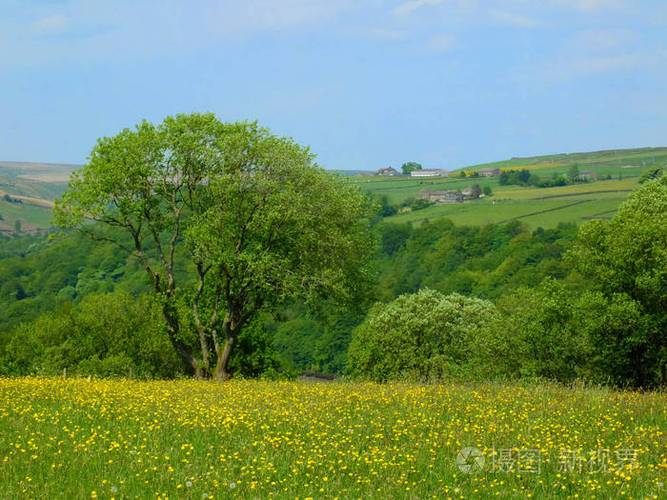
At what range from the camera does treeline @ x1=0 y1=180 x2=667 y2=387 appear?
36.0m

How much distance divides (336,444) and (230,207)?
21.4 metres

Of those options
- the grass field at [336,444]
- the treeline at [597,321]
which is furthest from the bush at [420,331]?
the grass field at [336,444]

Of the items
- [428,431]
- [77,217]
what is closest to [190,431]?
[428,431]

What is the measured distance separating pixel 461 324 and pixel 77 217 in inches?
1598

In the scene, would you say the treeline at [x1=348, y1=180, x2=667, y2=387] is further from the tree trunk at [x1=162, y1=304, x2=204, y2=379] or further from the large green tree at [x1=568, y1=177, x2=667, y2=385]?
the tree trunk at [x1=162, y1=304, x2=204, y2=379]

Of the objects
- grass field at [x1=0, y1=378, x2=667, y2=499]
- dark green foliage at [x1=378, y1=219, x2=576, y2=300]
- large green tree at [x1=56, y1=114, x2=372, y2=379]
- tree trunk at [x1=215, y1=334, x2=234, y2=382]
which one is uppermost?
large green tree at [x1=56, y1=114, x2=372, y2=379]

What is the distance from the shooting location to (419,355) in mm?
66938

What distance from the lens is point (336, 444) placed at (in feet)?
45.0

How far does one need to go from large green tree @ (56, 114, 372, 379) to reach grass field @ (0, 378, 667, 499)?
1373 cm

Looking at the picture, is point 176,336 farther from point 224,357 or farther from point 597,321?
point 597,321

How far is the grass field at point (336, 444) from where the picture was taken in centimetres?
1173

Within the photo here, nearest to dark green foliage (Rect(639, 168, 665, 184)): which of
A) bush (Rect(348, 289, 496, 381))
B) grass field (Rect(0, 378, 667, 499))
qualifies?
bush (Rect(348, 289, 496, 381))

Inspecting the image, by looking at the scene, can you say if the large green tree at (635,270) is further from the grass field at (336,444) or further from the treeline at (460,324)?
the grass field at (336,444)

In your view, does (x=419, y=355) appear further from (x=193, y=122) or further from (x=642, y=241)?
(x=193, y=122)
